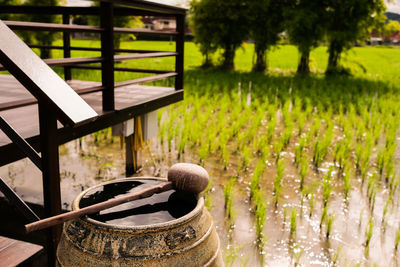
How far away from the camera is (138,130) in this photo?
4.49 m

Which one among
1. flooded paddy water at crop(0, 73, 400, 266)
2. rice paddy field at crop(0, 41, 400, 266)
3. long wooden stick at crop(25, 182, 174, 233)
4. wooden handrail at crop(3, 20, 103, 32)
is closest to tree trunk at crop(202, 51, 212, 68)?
rice paddy field at crop(0, 41, 400, 266)

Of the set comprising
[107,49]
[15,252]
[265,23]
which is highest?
[265,23]

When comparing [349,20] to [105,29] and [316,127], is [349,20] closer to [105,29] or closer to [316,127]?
[316,127]

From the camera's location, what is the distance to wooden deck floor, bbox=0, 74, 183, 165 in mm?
2424

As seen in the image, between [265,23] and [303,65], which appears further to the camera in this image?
[265,23]

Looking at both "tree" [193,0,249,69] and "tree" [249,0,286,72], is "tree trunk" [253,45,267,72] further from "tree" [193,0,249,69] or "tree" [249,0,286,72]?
"tree" [193,0,249,69]

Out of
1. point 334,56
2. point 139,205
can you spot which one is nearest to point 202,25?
point 334,56

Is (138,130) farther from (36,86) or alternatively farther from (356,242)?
(36,86)

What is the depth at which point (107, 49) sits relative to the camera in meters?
3.09

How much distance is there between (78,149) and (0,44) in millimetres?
4583

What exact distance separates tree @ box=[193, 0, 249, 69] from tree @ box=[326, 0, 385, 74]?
3450 millimetres

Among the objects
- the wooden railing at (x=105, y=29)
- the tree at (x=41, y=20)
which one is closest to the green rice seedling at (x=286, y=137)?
the wooden railing at (x=105, y=29)

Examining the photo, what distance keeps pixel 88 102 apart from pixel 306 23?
41.9ft

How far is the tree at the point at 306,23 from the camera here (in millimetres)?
14977
